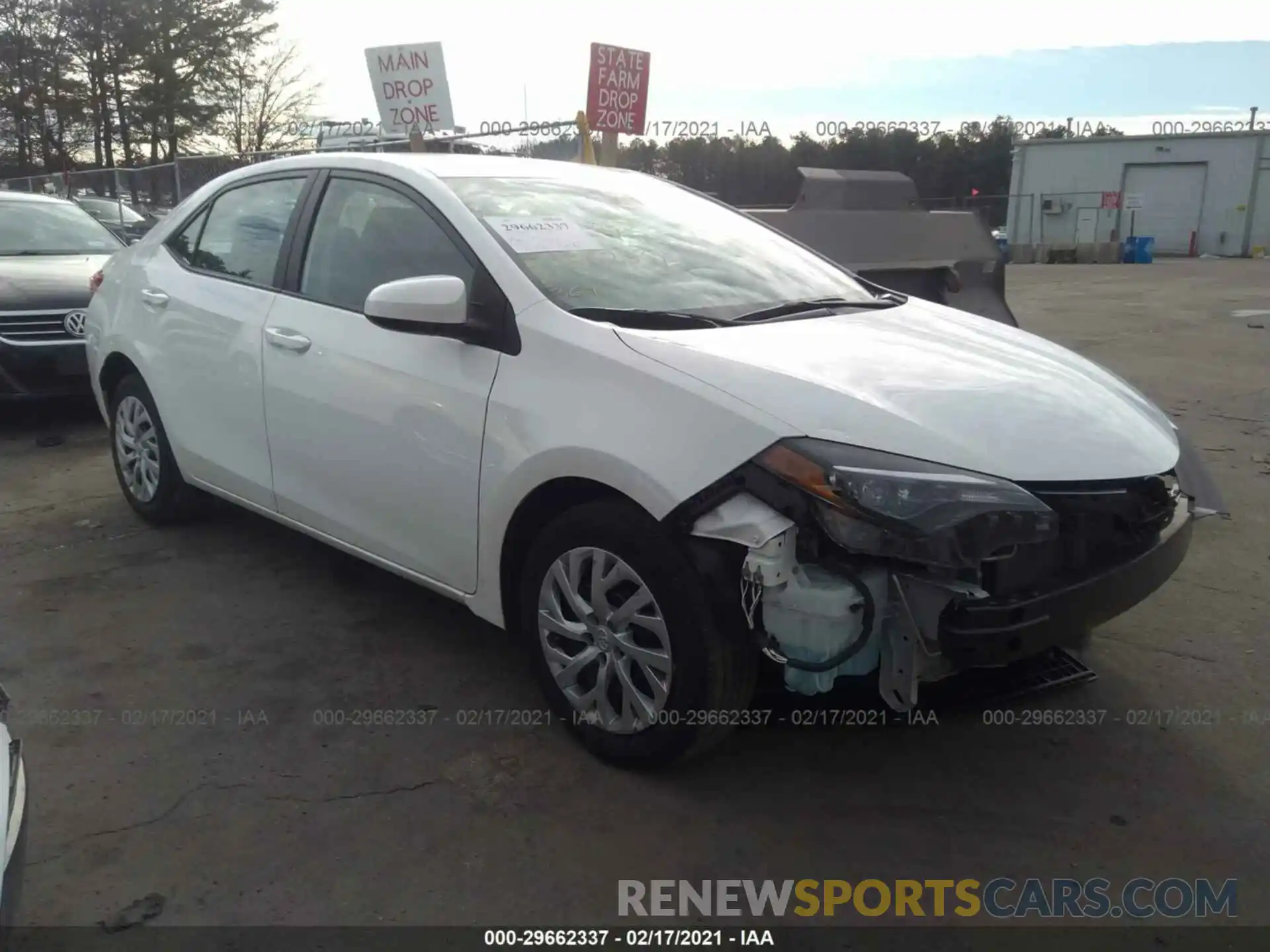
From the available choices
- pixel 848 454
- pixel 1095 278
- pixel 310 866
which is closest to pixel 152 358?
pixel 310 866

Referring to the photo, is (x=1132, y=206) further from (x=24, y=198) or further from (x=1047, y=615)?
(x=1047, y=615)

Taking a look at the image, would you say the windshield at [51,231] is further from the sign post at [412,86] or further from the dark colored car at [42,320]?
the sign post at [412,86]

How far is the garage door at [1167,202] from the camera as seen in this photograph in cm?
3612

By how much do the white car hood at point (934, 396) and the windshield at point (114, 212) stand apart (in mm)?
12882

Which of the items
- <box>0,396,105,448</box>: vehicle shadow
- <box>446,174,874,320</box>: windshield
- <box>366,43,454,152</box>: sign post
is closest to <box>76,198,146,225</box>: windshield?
<box>366,43,454,152</box>: sign post

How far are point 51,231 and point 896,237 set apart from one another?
20.6 ft

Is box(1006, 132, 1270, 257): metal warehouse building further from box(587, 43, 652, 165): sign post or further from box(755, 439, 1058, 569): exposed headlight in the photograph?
box(755, 439, 1058, 569): exposed headlight

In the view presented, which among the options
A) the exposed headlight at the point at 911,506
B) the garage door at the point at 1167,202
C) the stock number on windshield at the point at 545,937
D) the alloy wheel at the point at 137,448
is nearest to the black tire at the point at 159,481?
the alloy wheel at the point at 137,448

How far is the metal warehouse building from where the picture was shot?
34.8 meters

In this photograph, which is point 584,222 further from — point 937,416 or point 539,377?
point 937,416

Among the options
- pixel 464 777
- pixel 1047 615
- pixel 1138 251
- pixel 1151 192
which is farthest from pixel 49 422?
pixel 1151 192

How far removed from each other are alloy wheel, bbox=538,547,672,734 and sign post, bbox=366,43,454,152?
651cm

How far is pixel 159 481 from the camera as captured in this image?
4586 mm

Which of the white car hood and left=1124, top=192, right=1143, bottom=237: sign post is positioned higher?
left=1124, top=192, right=1143, bottom=237: sign post
